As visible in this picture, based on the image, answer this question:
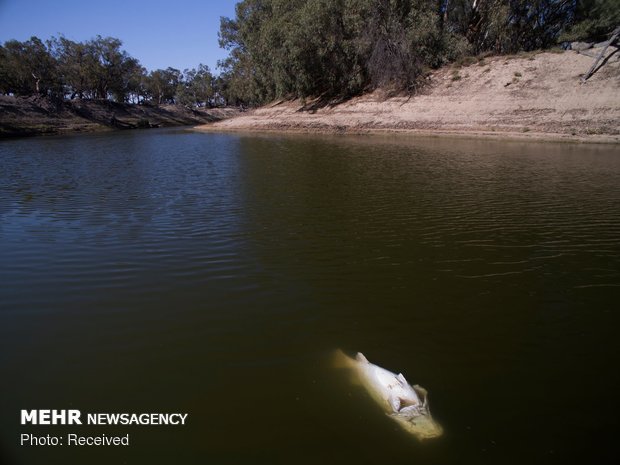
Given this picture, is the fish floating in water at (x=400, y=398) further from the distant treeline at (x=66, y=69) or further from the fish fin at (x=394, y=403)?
the distant treeline at (x=66, y=69)

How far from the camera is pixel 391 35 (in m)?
44.3

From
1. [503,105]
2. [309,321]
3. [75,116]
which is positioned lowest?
[309,321]

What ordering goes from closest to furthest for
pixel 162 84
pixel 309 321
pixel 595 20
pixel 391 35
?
pixel 309 321, pixel 391 35, pixel 595 20, pixel 162 84

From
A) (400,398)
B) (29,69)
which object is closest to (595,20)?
(400,398)

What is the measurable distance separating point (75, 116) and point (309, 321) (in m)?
76.7

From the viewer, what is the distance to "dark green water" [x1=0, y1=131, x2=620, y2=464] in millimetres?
4227

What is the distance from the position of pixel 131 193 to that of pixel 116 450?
496 inches

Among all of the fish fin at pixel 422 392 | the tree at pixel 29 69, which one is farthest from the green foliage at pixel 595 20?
the tree at pixel 29 69

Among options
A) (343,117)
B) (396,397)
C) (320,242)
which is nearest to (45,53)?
(343,117)

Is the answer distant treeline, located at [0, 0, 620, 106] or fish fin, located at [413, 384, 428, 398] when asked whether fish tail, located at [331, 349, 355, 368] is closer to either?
fish fin, located at [413, 384, 428, 398]

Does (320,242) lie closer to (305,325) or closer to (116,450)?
(305,325)

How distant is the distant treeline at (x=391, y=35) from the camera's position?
145 ft

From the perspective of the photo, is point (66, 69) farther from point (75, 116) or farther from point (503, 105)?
point (503, 105)

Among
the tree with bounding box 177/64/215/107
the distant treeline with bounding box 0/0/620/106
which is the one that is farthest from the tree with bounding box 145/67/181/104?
the distant treeline with bounding box 0/0/620/106
